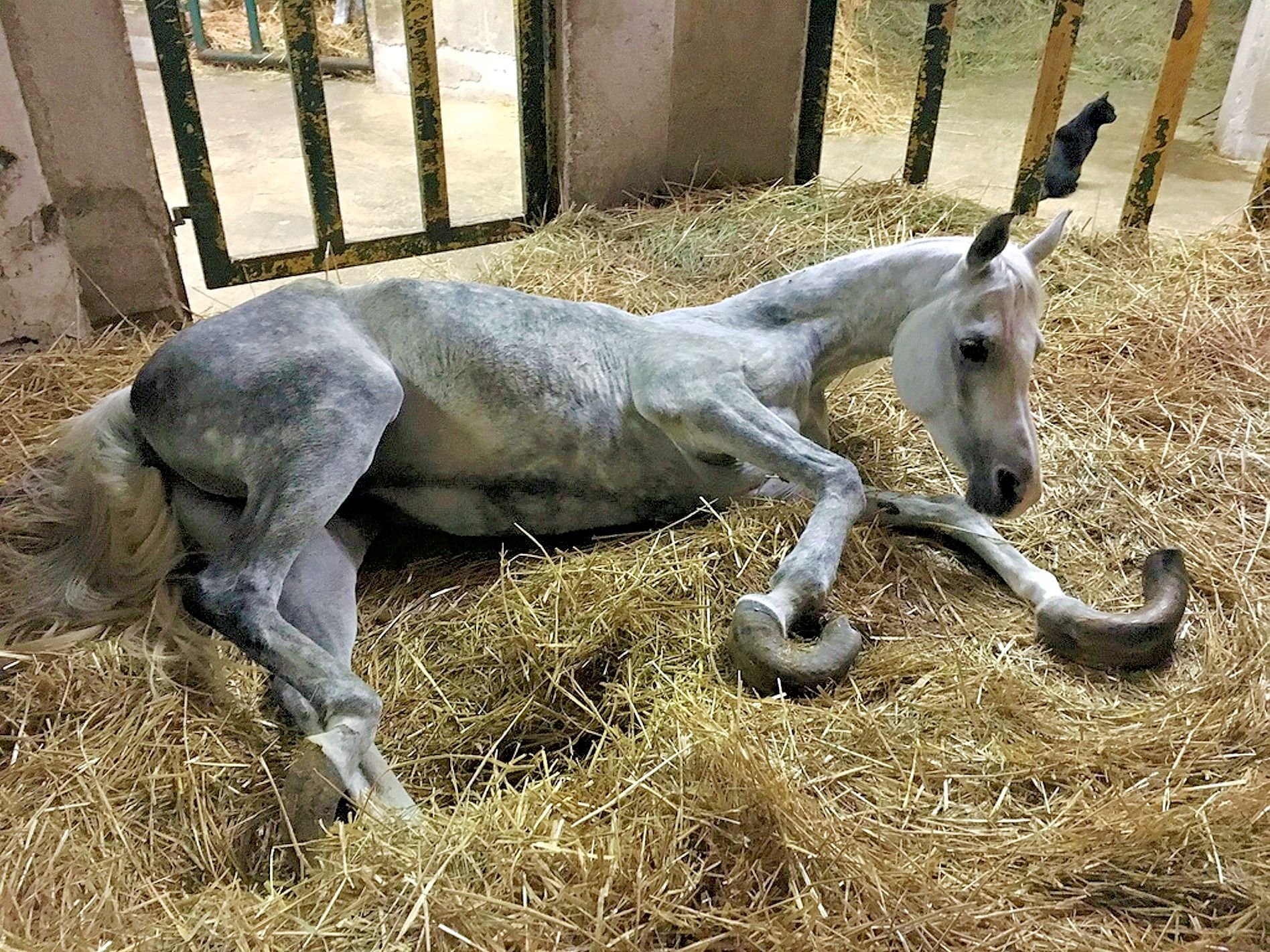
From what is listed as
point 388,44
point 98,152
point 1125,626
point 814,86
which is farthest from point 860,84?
point 1125,626

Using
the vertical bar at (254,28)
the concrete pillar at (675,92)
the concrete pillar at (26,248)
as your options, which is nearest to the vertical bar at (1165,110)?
the concrete pillar at (675,92)

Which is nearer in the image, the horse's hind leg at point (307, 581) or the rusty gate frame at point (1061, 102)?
the horse's hind leg at point (307, 581)

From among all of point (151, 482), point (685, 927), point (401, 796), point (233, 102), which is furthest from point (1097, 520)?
point (233, 102)

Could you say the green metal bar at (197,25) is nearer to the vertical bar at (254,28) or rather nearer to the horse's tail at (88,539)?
the vertical bar at (254,28)

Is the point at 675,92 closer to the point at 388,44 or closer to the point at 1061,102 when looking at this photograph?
the point at 1061,102

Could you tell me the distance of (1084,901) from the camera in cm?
147

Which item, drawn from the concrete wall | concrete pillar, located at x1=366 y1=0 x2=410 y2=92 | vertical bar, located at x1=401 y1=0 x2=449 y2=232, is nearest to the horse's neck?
vertical bar, located at x1=401 y1=0 x2=449 y2=232

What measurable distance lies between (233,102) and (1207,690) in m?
7.05

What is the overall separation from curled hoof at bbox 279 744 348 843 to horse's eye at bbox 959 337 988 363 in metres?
1.54

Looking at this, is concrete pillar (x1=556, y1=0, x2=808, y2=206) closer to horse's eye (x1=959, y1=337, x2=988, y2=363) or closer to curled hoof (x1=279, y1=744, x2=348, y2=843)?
horse's eye (x1=959, y1=337, x2=988, y2=363)

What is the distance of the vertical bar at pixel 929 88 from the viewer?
417 centimetres

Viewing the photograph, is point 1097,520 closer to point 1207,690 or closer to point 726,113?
point 1207,690

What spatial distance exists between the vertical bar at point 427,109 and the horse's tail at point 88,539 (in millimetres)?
1909

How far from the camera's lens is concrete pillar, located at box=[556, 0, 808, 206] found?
4070 millimetres
